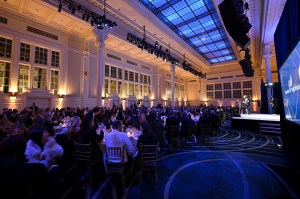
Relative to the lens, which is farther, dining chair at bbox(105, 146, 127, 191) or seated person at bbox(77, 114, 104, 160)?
seated person at bbox(77, 114, 104, 160)

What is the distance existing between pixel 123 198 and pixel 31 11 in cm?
1012

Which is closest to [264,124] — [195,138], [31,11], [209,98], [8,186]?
[195,138]

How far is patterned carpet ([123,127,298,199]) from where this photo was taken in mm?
2736

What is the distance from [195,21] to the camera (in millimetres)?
11336

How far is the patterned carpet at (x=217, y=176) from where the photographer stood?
274 centimetres

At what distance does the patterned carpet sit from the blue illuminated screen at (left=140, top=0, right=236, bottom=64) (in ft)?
27.6

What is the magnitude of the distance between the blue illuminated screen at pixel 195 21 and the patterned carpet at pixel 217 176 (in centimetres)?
842

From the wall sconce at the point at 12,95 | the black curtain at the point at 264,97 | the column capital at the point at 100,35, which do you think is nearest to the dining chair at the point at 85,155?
the wall sconce at the point at 12,95

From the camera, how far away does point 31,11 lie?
325 inches

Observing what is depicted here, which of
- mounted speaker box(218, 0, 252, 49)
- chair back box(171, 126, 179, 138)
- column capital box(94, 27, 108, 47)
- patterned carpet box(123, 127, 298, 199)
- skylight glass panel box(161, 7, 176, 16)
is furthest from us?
skylight glass panel box(161, 7, 176, 16)

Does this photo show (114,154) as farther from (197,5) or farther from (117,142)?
(197,5)

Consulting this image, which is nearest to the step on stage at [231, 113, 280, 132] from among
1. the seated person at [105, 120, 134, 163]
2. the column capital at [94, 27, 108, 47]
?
the seated person at [105, 120, 134, 163]

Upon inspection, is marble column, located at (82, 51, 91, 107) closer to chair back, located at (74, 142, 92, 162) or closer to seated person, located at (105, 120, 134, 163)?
chair back, located at (74, 142, 92, 162)

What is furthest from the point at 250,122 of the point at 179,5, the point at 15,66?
the point at 15,66
